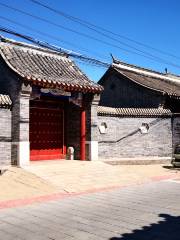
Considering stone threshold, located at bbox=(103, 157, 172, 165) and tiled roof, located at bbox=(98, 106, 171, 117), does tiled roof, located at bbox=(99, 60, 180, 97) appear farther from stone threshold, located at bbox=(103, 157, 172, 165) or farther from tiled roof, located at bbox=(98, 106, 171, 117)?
stone threshold, located at bbox=(103, 157, 172, 165)

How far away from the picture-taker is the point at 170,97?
71.3 feet

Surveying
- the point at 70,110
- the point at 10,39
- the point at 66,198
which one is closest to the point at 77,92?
the point at 70,110

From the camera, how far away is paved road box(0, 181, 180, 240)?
670cm

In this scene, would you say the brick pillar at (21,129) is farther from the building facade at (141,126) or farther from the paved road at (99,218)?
the building facade at (141,126)

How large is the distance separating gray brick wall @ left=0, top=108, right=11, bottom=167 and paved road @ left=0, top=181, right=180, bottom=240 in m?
4.61

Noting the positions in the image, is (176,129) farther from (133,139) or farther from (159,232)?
(159,232)

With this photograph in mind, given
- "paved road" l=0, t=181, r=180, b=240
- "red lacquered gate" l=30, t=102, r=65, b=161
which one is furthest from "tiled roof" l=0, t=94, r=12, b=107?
"paved road" l=0, t=181, r=180, b=240

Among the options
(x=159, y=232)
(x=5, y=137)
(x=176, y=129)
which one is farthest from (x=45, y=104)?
(x=159, y=232)

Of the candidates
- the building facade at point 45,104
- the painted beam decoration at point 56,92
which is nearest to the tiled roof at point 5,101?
the building facade at point 45,104

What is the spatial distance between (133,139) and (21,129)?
273 inches

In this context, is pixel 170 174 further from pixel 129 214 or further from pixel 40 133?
pixel 129 214

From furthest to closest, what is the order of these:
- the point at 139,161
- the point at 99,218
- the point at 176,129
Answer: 1. the point at 176,129
2. the point at 139,161
3. the point at 99,218

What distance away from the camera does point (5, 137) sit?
46.6 ft

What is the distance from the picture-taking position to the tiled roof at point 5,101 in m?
14.0
